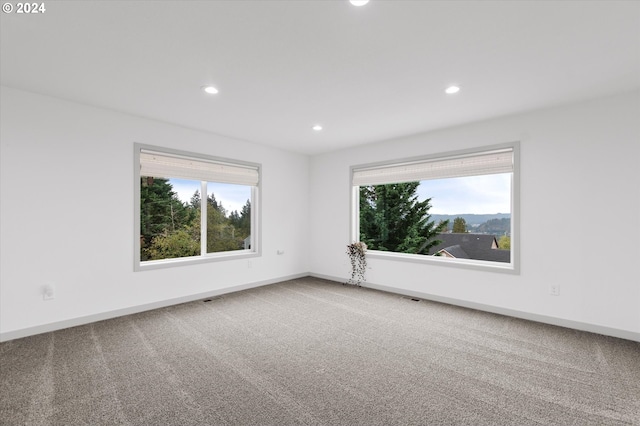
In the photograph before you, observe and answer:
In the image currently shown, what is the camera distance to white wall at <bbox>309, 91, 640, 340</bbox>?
2.97m

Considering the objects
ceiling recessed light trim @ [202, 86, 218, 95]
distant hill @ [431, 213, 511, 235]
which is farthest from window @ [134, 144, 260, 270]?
distant hill @ [431, 213, 511, 235]

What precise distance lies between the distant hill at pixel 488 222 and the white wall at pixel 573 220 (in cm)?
34

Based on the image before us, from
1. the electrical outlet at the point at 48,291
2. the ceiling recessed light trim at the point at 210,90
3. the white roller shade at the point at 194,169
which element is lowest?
the electrical outlet at the point at 48,291

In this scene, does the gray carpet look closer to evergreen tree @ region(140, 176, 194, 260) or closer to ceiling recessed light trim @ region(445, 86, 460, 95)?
evergreen tree @ region(140, 176, 194, 260)

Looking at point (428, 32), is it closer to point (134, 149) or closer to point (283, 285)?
point (134, 149)

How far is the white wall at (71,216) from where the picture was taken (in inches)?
115

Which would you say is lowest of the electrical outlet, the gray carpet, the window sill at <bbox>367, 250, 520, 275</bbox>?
the gray carpet

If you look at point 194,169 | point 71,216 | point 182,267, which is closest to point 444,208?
point 194,169

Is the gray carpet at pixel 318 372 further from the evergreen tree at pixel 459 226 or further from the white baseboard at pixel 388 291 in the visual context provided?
the evergreen tree at pixel 459 226

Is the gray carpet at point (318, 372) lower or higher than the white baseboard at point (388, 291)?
lower

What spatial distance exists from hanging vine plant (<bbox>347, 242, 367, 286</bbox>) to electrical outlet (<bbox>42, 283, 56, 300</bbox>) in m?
3.95

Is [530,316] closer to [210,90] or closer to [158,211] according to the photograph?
[210,90]

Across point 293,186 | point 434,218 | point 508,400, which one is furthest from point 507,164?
point 293,186

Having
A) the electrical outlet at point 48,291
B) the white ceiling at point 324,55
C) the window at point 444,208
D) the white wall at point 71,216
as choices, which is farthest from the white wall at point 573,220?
the electrical outlet at point 48,291
